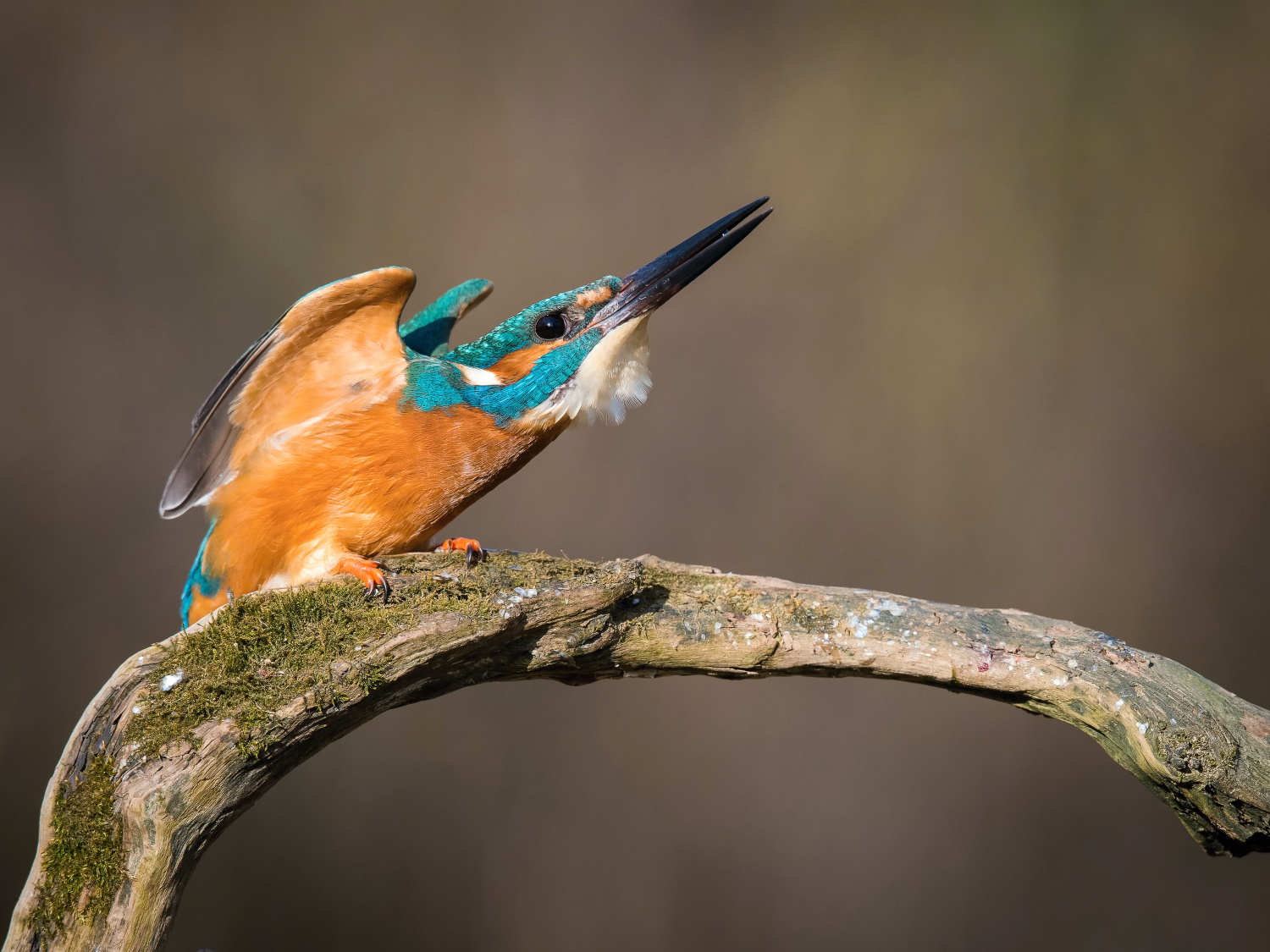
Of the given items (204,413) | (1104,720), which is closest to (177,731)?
(204,413)

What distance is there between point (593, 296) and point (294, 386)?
689mm

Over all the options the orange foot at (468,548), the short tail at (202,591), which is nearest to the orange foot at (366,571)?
the orange foot at (468,548)

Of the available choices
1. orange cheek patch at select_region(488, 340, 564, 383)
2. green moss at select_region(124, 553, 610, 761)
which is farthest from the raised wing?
green moss at select_region(124, 553, 610, 761)

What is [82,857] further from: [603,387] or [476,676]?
[603,387]

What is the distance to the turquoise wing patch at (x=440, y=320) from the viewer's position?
2.28 meters

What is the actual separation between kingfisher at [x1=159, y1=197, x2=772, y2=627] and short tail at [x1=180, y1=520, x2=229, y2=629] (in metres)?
0.04

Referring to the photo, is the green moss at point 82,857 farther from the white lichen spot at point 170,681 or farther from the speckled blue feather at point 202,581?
the speckled blue feather at point 202,581

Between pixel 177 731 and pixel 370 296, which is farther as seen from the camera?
pixel 370 296

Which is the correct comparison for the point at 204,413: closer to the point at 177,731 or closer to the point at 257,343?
the point at 257,343

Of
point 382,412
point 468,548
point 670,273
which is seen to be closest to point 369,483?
point 382,412

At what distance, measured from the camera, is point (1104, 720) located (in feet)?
5.12

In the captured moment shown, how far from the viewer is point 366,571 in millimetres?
1577

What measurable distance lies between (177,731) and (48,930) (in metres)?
0.36

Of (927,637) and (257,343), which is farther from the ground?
(257,343)
